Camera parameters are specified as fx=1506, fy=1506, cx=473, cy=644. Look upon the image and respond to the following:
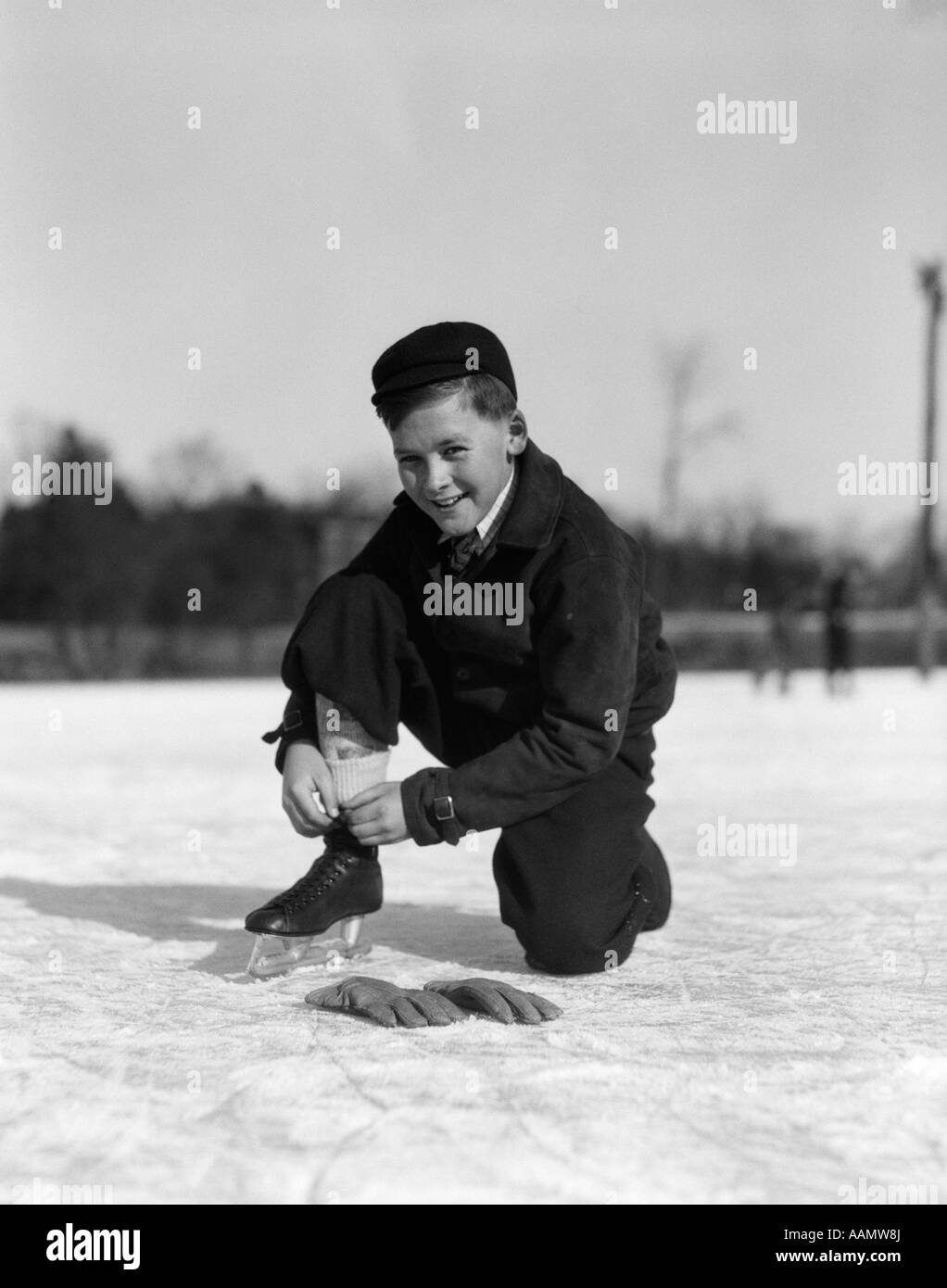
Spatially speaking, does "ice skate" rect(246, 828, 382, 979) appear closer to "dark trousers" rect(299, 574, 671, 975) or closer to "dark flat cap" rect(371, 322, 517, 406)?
"dark trousers" rect(299, 574, 671, 975)

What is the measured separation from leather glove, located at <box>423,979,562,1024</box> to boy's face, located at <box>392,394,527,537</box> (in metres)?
0.83

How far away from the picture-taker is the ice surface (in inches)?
68.3

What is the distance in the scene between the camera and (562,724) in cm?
270

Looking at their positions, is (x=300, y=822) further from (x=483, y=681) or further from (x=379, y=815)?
(x=483, y=681)

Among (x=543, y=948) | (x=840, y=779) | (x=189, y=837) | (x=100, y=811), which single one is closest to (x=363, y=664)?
(x=543, y=948)

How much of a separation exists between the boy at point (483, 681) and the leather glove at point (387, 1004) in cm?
24

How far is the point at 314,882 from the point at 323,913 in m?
0.06

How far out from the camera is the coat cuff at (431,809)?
2639 millimetres

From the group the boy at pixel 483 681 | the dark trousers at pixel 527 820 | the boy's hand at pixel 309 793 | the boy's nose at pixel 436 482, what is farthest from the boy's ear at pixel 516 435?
the boy's hand at pixel 309 793

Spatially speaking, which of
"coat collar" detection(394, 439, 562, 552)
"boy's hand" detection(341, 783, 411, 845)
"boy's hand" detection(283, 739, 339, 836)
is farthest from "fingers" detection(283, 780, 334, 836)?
"coat collar" detection(394, 439, 562, 552)

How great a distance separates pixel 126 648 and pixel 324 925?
20.0 m

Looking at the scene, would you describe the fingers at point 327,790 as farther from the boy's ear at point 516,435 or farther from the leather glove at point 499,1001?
the boy's ear at point 516,435

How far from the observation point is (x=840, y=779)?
A: 6.60 metres

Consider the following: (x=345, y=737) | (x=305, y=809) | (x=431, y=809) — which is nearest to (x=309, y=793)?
(x=305, y=809)
